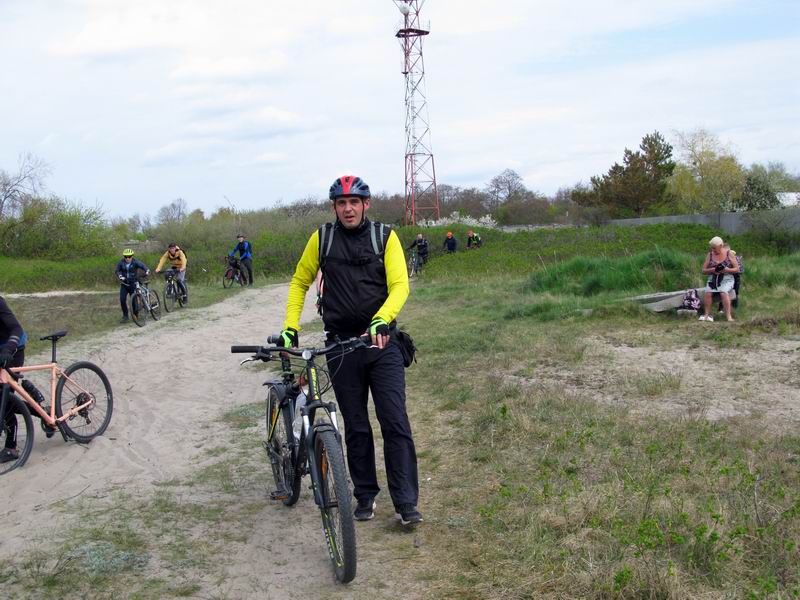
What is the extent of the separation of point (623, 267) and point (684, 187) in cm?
4484

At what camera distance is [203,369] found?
11.2 metres

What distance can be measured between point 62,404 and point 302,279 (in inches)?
134

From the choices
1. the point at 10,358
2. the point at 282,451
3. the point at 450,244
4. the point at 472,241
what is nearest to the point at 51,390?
the point at 10,358

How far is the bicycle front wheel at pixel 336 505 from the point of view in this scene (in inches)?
154

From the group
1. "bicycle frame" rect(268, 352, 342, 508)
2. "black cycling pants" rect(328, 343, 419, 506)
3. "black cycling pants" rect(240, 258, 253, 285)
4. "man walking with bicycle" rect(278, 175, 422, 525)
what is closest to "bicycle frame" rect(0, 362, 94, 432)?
"bicycle frame" rect(268, 352, 342, 508)

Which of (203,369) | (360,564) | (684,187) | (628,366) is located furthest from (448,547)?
(684,187)

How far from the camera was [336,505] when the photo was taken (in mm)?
4039

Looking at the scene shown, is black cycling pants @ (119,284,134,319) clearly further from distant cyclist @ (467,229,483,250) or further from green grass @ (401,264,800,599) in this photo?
distant cyclist @ (467,229,483,250)

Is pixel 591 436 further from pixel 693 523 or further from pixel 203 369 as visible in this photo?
pixel 203 369

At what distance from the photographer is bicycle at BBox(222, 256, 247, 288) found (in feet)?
83.0

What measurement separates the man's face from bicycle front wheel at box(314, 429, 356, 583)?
1.22 m

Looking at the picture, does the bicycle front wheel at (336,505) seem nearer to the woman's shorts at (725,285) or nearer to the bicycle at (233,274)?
the woman's shorts at (725,285)

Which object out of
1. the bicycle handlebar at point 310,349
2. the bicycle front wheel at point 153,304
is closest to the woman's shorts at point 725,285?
the bicycle handlebar at point 310,349

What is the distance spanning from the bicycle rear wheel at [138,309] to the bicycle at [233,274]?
9.25 meters
